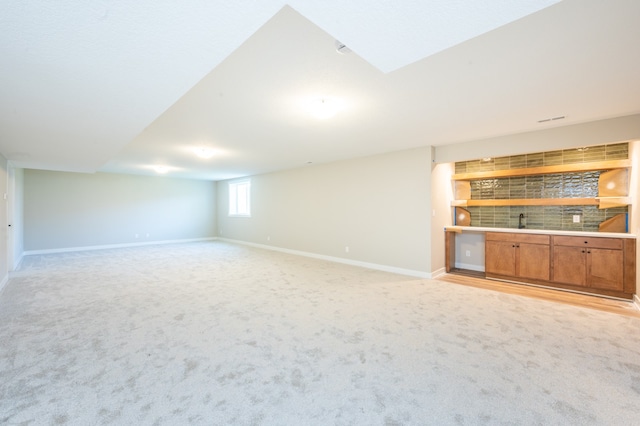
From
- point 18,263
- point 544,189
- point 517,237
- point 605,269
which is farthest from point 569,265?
point 18,263

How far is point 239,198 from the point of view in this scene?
31.6ft

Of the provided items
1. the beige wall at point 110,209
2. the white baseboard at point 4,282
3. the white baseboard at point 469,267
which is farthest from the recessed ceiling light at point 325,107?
the beige wall at point 110,209

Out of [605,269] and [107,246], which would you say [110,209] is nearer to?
[107,246]

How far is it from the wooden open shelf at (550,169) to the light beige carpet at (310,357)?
2.23 metres

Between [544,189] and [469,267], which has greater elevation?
[544,189]

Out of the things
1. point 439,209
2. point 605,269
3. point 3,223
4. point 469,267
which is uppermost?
point 439,209

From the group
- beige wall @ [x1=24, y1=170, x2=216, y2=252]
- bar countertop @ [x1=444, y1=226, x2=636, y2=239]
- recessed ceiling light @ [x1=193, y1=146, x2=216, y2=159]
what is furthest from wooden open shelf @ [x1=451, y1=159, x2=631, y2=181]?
beige wall @ [x1=24, y1=170, x2=216, y2=252]

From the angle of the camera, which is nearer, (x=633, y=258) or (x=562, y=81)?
(x=562, y=81)

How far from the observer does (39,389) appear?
1853 millimetres

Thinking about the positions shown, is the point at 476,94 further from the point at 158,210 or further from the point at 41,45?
the point at 158,210

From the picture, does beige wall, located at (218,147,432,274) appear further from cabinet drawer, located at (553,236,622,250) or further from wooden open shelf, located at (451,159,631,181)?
cabinet drawer, located at (553,236,622,250)

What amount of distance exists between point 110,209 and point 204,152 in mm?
5327

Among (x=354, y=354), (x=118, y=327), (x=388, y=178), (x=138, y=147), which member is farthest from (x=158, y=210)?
(x=354, y=354)

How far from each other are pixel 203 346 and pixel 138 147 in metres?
3.99
